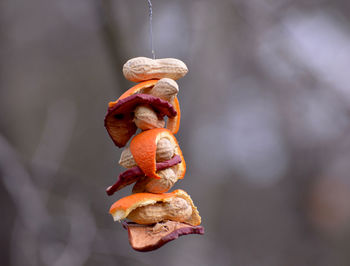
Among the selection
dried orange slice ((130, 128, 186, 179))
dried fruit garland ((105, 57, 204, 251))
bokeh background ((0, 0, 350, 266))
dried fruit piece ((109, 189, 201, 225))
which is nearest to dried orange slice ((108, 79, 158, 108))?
dried fruit garland ((105, 57, 204, 251))

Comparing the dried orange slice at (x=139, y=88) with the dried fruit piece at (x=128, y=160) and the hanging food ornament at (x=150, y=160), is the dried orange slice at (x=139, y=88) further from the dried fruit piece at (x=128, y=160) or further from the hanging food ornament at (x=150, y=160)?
the dried fruit piece at (x=128, y=160)

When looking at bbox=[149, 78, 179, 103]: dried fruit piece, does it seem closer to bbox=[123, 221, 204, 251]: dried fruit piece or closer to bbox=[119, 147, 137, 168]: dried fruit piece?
bbox=[119, 147, 137, 168]: dried fruit piece

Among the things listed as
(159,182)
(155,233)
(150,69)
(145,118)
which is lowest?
(155,233)

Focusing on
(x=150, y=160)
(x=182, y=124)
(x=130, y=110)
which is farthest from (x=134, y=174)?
(x=182, y=124)

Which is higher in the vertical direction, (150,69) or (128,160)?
(150,69)

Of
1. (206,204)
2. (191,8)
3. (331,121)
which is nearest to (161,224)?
(206,204)

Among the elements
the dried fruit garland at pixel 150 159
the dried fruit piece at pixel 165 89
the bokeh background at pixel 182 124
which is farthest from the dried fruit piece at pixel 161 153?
the bokeh background at pixel 182 124

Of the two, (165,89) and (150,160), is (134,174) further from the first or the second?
(165,89)
